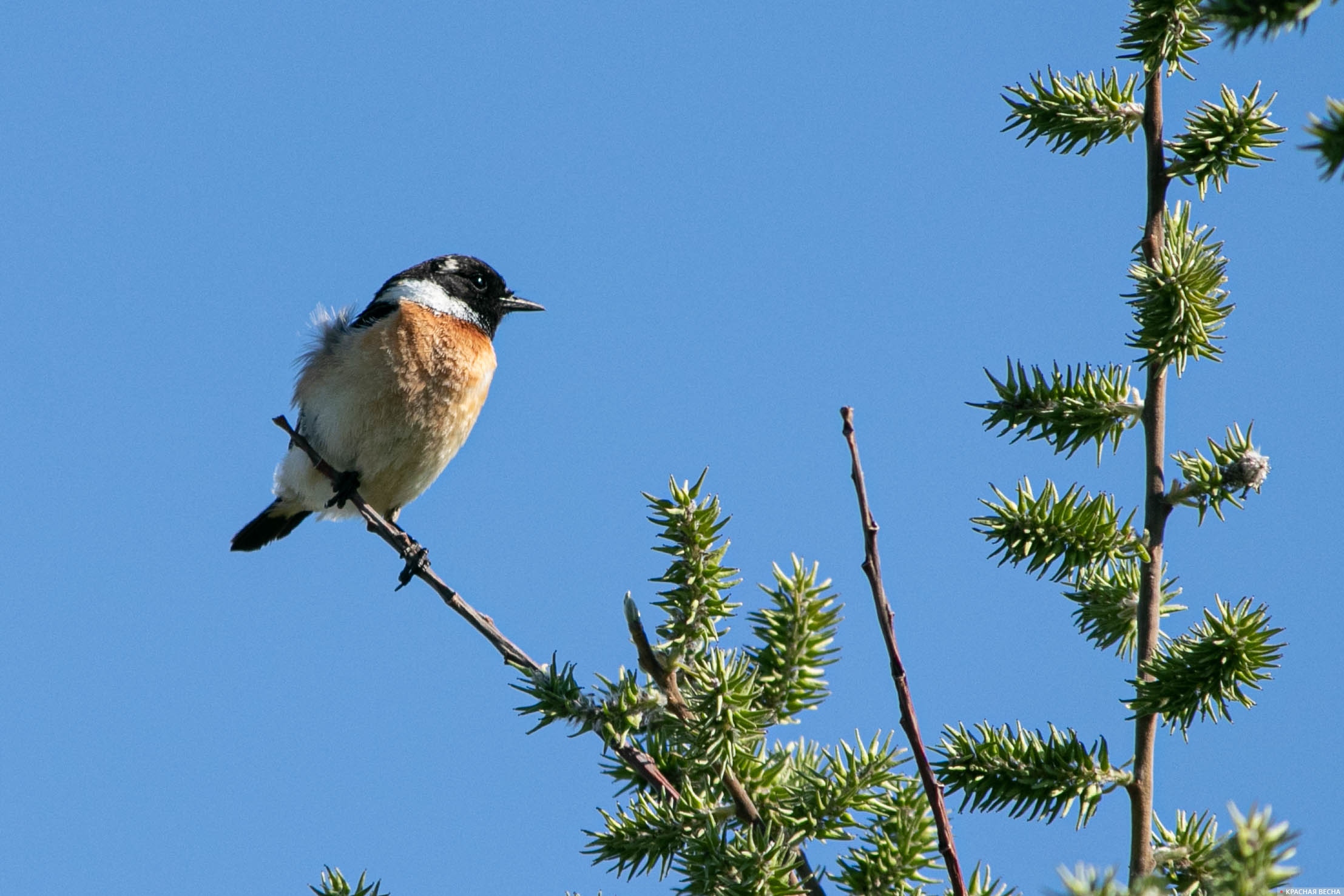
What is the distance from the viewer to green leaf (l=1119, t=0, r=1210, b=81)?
91.7 inches

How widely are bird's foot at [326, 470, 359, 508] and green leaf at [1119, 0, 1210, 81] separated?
4.88 m

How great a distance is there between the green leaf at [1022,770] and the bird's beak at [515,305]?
20.8 feet

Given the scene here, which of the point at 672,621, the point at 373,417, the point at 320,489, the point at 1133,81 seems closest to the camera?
the point at 672,621

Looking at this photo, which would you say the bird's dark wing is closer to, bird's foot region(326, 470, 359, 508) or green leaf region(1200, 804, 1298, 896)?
bird's foot region(326, 470, 359, 508)

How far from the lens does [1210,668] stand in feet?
6.70

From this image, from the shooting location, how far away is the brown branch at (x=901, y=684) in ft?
5.54

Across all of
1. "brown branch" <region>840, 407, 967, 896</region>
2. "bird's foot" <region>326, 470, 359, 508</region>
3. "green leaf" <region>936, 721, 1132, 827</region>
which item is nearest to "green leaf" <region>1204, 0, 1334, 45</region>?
"brown branch" <region>840, 407, 967, 896</region>

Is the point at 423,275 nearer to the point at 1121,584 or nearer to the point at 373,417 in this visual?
the point at 373,417

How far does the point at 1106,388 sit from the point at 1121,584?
0.39 m

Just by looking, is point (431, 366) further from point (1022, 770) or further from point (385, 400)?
point (1022, 770)

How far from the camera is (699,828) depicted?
2.02 metres

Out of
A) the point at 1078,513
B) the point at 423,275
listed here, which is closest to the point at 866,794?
the point at 1078,513

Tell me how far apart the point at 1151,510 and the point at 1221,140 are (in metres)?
0.73

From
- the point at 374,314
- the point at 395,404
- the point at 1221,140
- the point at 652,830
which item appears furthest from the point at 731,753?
the point at 374,314
